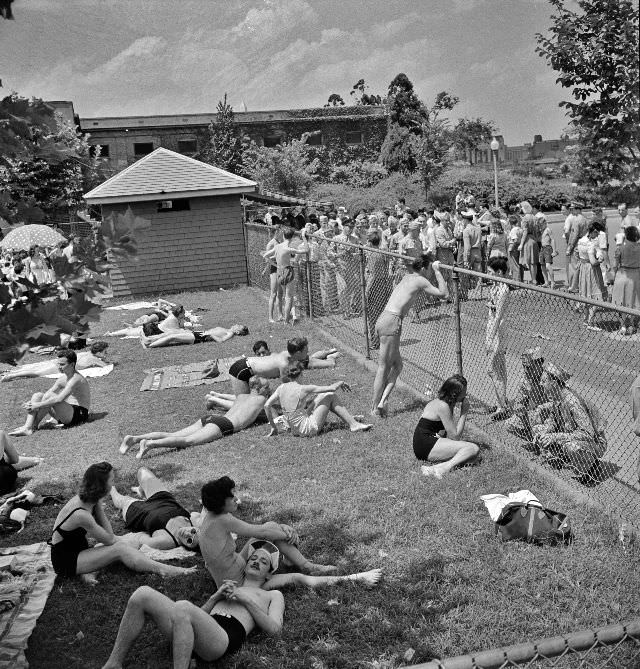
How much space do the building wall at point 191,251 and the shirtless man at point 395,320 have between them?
563 inches

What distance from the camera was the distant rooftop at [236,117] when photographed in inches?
2128

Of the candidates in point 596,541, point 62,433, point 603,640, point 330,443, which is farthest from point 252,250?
point 603,640

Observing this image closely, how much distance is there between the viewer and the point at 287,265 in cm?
1609

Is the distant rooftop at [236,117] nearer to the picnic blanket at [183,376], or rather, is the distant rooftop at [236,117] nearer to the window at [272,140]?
the window at [272,140]

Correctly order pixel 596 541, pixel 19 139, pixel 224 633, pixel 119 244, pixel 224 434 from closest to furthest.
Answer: pixel 119 244, pixel 19 139, pixel 224 633, pixel 596 541, pixel 224 434

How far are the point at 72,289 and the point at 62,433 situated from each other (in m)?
7.21

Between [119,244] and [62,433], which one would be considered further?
[62,433]

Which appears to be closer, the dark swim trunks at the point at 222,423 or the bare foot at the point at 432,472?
the bare foot at the point at 432,472

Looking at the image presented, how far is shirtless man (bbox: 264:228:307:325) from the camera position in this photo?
52.2 ft

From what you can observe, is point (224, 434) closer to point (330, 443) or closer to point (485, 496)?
point (330, 443)

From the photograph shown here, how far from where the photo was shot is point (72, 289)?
387cm

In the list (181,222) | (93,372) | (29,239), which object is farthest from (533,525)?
(29,239)

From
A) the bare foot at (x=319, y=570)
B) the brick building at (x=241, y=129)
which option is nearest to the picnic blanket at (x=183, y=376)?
the bare foot at (x=319, y=570)

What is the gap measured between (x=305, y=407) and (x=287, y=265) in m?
7.02
